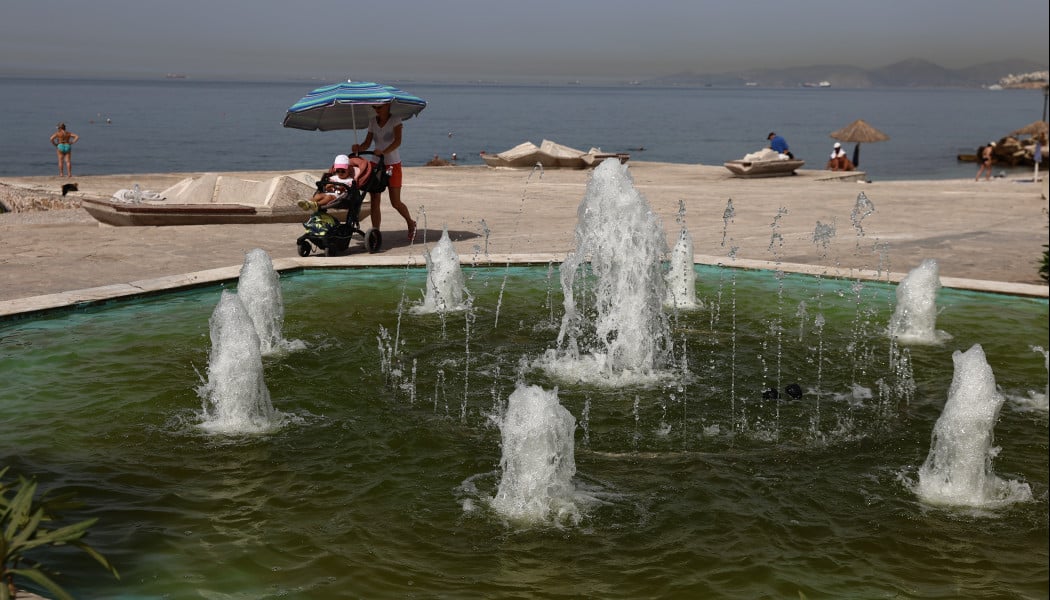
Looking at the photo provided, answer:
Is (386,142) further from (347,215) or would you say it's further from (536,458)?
(536,458)

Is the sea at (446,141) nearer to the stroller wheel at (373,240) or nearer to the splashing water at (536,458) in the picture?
the stroller wheel at (373,240)

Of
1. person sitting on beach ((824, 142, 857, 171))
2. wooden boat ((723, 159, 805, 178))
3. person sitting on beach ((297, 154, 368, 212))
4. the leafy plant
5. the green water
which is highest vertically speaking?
person sitting on beach ((824, 142, 857, 171))

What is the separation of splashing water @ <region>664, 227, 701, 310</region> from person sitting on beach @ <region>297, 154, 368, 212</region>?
4.85 metres

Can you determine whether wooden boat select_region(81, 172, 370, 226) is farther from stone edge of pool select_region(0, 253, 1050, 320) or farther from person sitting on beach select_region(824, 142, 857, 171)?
person sitting on beach select_region(824, 142, 857, 171)

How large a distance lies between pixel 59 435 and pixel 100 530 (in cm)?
176

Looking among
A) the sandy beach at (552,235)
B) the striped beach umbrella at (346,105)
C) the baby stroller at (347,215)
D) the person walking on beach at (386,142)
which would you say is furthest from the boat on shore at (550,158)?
the baby stroller at (347,215)

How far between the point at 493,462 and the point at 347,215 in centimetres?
850

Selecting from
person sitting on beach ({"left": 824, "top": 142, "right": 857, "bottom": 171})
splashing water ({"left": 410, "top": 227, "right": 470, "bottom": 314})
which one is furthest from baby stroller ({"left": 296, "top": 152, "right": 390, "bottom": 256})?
person sitting on beach ({"left": 824, "top": 142, "right": 857, "bottom": 171})

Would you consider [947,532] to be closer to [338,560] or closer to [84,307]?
[338,560]

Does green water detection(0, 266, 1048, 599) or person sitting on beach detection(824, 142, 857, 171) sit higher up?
person sitting on beach detection(824, 142, 857, 171)

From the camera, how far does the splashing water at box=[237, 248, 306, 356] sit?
9734 millimetres

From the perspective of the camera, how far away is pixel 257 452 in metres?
7.02

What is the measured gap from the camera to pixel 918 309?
1039cm

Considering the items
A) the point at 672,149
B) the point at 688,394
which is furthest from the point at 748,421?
the point at 672,149
